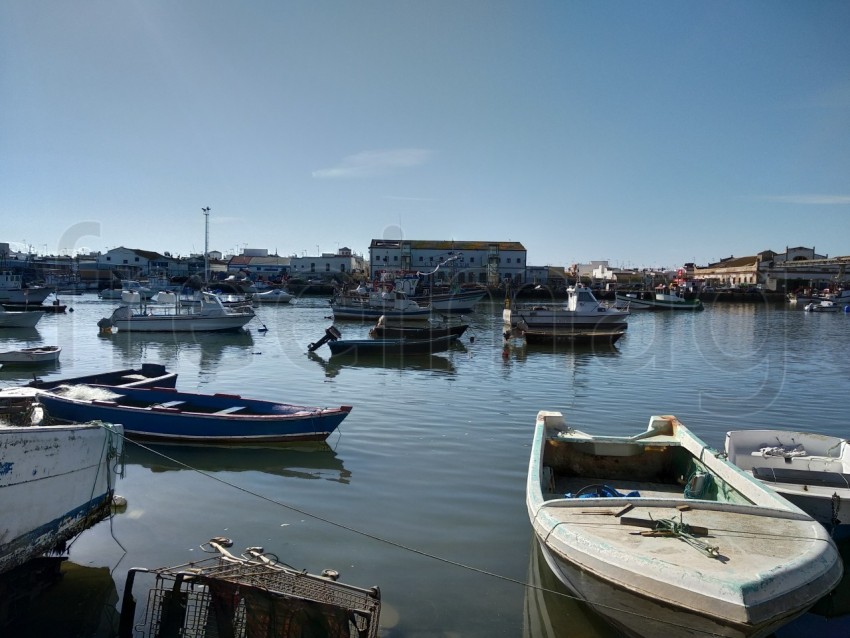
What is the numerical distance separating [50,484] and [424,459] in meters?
6.02

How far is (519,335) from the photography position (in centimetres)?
3303

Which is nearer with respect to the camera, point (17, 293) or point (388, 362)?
point (388, 362)

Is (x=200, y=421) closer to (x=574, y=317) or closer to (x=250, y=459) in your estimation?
(x=250, y=459)

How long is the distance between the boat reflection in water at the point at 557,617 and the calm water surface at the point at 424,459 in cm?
2

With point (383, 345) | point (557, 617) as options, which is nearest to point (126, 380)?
point (557, 617)

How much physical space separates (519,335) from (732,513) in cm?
2767

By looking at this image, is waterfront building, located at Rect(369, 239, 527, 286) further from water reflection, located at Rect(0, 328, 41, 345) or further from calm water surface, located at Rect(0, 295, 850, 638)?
calm water surface, located at Rect(0, 295, 850, 638)

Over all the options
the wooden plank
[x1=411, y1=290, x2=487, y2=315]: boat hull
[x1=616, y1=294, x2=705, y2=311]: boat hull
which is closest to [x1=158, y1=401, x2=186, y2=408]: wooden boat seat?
the wooden plank

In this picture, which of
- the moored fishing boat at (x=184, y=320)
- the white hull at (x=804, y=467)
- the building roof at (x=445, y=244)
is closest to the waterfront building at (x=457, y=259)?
the building roof at (x=445, y=244)

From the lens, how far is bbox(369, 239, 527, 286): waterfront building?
3447 inches

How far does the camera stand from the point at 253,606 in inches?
188

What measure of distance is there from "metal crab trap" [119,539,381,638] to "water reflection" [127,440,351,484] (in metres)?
4.48

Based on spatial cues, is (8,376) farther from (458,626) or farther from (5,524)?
(458,626)

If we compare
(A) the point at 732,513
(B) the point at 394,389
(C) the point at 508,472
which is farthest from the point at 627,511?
(B) the point at 394,389
